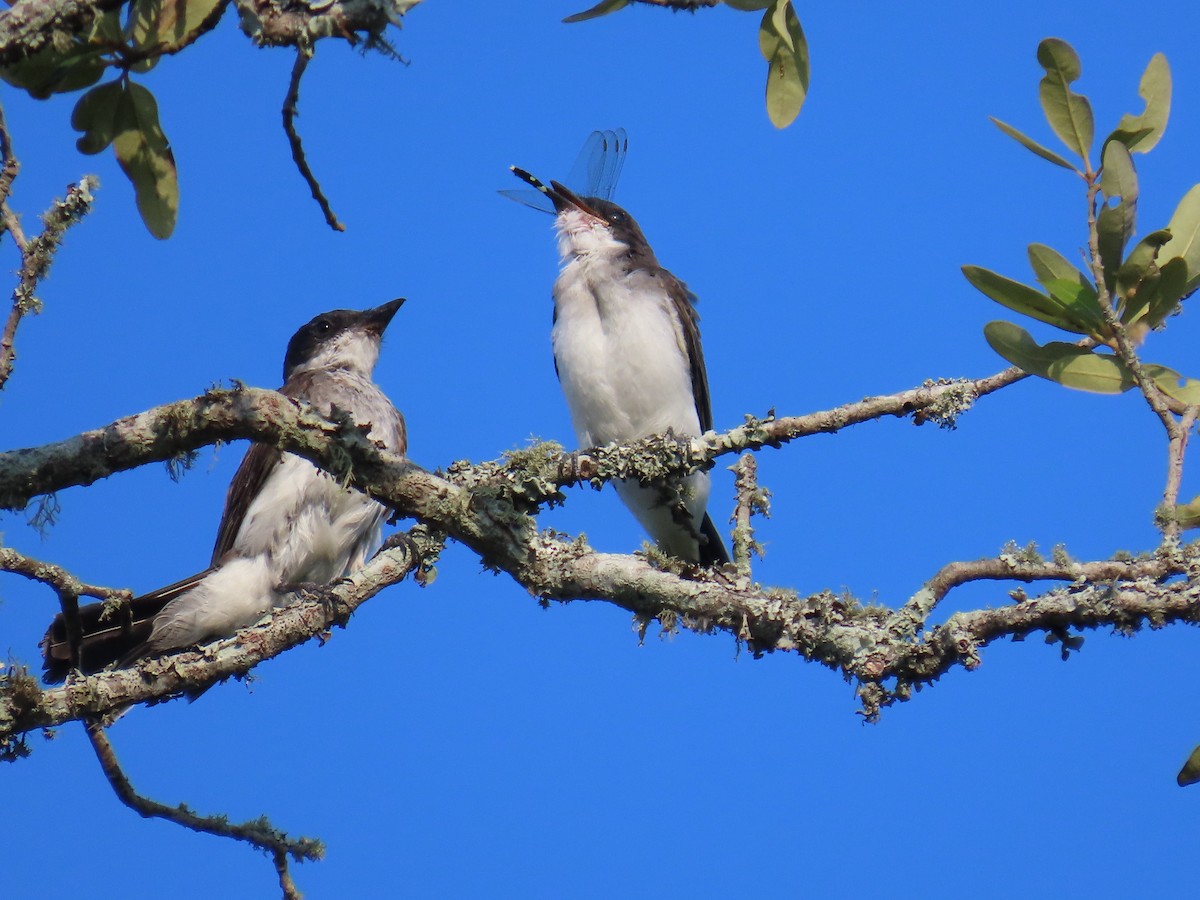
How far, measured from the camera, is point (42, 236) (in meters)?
3.69

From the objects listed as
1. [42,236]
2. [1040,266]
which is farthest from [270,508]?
[1040,266]

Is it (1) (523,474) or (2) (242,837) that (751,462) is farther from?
(2) (242,837)

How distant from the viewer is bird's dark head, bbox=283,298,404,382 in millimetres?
8492

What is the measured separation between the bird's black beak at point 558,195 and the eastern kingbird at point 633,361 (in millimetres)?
285

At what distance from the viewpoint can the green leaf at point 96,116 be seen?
3.39 m

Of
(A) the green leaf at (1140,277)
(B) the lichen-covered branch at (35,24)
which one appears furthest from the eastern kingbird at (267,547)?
(A) the green leaf at (1140,277)

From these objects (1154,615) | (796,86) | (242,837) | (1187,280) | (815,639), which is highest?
(796,86)

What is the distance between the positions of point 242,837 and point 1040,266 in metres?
3.42

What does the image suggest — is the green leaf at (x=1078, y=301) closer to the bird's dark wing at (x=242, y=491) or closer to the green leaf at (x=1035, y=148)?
the green leaf at (x=1035, y=148)

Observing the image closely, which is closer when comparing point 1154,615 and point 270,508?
point 1154,615

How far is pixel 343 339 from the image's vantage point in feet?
28.1

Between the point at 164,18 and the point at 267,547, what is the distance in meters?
4.26

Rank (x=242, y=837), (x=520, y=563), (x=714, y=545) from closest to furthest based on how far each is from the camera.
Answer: (x=520, y=563)
(x=242, y=837)
(x=714, y=545)

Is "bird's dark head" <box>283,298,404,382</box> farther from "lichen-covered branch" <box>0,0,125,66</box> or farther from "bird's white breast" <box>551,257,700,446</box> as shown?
"lichen-covered branch" <box>0,0,125,66</box>
